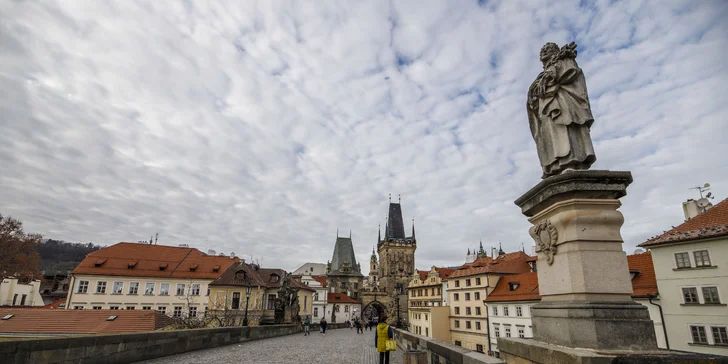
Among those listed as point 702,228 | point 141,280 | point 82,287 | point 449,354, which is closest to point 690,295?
point 702,228

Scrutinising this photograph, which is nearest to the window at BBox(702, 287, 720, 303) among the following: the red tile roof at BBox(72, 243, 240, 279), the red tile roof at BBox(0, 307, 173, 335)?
the red tile roof at BBox(0, 307, 173, 335)

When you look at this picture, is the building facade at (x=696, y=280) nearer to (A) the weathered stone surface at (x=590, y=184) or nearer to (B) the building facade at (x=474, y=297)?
(A) the weathered stone surface at (x=590, y=184)

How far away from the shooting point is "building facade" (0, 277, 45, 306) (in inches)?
1848

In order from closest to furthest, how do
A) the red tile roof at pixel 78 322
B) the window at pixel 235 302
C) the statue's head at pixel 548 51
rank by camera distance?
the statue's head at pixel 548 51, the red tile roof at pixel 78 322, the window at pixel 235 302

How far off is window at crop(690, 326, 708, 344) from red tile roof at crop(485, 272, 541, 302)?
14.0m

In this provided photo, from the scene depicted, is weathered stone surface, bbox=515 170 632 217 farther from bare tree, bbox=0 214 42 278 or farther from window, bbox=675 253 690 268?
bare tree, bbox=0 214 42 278

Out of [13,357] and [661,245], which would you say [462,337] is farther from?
[13,357]

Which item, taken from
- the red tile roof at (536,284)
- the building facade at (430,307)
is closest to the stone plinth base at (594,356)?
the red tile roof at (536,284)

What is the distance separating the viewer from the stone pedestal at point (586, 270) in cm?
323

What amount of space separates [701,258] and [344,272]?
82.9 m

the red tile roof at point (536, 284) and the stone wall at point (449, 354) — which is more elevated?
the red tile roof at point (536, 284)

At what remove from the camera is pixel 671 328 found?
18.5 m

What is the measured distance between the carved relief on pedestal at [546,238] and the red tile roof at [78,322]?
51.7 ft

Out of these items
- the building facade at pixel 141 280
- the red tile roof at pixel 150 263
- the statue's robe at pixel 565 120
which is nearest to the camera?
the statue's robe at pixel 565 120
